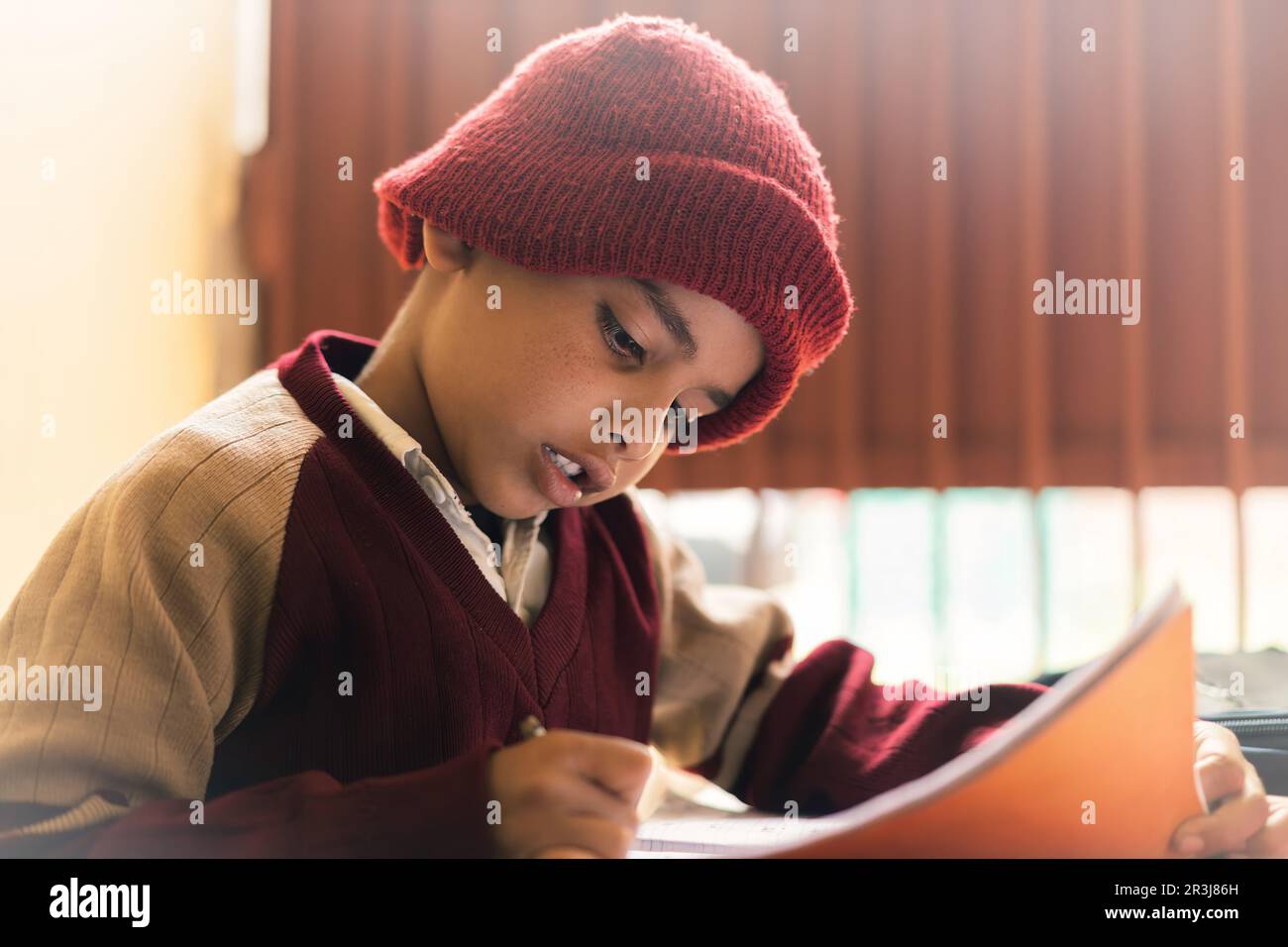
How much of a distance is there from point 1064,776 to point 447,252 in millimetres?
470

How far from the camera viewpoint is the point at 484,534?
0.66 metres

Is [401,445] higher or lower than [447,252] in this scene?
lower

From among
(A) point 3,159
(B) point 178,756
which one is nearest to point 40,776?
Result: (B) point 178,756

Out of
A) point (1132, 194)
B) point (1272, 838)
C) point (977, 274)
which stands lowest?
point (1272, 838)

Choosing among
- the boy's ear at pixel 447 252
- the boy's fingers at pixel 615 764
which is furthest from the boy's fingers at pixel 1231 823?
the boy's ear at pixel 447 252

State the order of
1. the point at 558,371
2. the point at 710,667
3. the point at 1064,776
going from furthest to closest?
the point at 710,667
the point at 558,371
the point at 1064,776

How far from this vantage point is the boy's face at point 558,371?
23.7 inches

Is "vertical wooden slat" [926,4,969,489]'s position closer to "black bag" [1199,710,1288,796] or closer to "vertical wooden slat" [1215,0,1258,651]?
"vertical wooden slat" [1215,0,1258,651]

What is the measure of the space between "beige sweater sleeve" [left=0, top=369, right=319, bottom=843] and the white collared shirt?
5 cm

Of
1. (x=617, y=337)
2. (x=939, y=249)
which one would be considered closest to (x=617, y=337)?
(x=617, y=337)

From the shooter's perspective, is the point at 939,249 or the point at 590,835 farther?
the point at 939,249

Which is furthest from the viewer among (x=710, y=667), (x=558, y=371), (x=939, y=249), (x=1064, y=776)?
(x=939, y=249)

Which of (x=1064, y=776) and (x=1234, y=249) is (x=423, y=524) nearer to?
(x=1064, y=776)

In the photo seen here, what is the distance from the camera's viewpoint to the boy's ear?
2.16 ft
